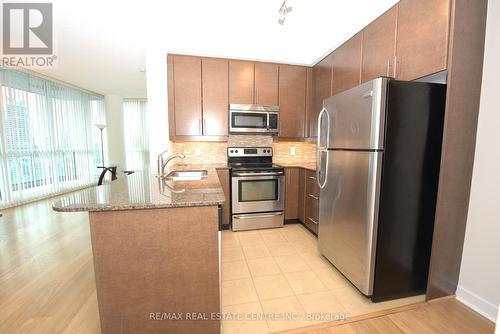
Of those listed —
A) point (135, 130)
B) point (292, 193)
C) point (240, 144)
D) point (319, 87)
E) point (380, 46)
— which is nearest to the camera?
point (380, 46)

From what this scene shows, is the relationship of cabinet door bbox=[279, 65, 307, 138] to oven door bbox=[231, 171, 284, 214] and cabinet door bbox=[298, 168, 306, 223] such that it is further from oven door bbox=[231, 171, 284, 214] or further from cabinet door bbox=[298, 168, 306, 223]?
oven door bbox=[231, 171, 284, 214]

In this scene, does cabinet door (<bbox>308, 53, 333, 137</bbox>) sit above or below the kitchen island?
above

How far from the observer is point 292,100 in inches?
131

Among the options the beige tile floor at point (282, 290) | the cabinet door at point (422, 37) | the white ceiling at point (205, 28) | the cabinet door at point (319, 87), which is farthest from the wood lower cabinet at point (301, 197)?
the white ceiling at point (205, 28)

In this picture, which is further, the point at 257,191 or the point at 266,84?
the point at 266,84

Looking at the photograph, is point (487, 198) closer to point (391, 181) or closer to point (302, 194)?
point (391, 181)

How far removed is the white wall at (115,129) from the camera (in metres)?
A: 5.96

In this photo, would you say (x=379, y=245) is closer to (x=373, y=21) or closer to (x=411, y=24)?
(x=411, y=24)

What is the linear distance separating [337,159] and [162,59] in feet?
8.74

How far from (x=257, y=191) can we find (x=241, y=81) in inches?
64.6

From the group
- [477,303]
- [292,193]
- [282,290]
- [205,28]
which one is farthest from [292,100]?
[477,303]

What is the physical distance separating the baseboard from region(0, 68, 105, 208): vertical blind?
253 inches

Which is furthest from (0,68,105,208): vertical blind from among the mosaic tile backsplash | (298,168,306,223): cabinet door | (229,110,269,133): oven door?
(298,168,306,223): cabinet door

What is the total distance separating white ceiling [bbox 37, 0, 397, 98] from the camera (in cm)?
201
